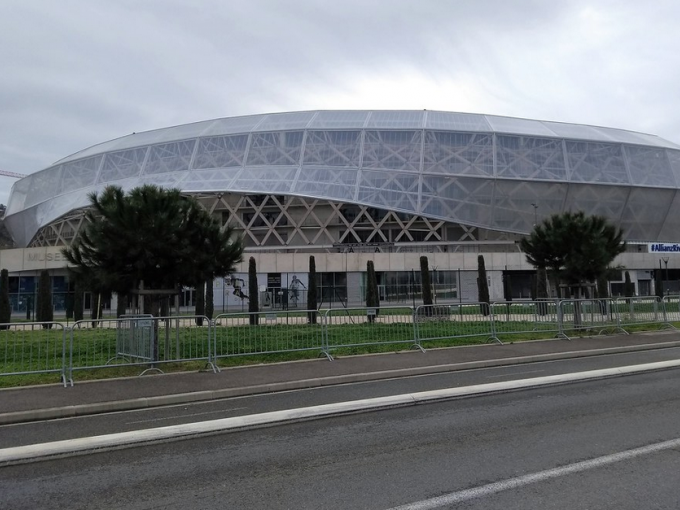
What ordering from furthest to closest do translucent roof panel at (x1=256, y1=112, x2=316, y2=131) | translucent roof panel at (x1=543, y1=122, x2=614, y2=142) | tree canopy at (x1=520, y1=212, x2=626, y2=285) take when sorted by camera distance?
translucent roof panel at (x1=256, y1=112, x2=316, y2=131)
translucent roof panel at (x1=543, y1=122, x2=614, y2=142)
tree canopy at (x1=520, y1=212, x2=626, y2=285)

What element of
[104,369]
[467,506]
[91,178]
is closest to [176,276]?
[104,369]

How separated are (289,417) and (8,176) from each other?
7957 inches

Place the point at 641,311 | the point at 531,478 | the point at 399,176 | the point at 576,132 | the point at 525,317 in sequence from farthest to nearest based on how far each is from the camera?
the point at 576,132 < the point at 399,176 < the point at 641,311 < the point at 525,317 < the point at 531,478

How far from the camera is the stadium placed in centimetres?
4978

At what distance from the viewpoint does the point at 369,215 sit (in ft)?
180

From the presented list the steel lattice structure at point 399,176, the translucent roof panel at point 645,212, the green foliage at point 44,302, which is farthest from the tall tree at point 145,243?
the translucent roof panel at point 645,212

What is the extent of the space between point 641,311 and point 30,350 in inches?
799

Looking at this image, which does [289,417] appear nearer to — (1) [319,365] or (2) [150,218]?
(1) [319,365]

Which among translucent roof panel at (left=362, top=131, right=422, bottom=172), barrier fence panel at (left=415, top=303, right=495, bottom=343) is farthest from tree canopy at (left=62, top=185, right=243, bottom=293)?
translucent roof panel at (left=362, top=131, right=422, bottom=172)

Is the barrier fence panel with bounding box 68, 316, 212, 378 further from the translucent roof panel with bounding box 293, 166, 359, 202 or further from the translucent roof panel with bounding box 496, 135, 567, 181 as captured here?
the translucent roof panel with bounding box 496, 135, 567, 181

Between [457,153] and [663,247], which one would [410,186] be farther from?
[663,247]

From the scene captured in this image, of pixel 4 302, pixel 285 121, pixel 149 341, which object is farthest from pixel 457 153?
pixel 149 341

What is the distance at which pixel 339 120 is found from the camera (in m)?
56.7

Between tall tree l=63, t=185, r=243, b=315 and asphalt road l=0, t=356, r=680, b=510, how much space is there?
282 inches
